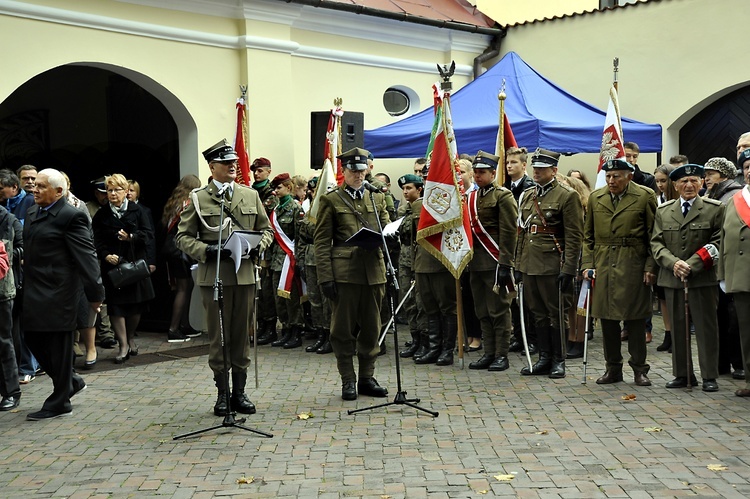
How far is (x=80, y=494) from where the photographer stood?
5789mm

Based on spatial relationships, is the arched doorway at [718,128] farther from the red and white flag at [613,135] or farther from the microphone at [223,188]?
the microphone at [223,188]

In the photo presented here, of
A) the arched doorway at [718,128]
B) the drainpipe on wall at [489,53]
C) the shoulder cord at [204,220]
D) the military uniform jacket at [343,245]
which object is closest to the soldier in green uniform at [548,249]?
the military uniform jacket at [343,245]

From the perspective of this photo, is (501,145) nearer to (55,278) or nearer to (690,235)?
(690,235)

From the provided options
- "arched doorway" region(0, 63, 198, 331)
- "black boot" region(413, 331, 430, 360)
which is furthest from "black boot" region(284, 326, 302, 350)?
"arched doorway" region(0, 63, 198, 331)

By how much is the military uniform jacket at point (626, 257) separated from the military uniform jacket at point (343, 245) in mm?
2000

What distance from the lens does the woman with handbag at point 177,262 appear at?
468 inches

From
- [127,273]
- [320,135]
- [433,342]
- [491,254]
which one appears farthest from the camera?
[320,135]

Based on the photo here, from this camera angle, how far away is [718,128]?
47.8 ft

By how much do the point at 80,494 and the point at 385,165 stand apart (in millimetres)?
10593

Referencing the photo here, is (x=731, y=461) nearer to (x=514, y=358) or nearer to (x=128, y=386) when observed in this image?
(x=514, y=358)

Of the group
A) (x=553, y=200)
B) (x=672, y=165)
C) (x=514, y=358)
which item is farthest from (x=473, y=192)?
(x=672, y=165)

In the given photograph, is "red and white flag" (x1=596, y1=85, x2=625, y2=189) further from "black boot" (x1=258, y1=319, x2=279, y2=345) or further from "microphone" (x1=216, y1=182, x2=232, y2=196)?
"microphone" (x1=216, y1=182, x2=232, y2=196)

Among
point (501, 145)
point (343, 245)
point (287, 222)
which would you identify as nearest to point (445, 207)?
point (343, 245)

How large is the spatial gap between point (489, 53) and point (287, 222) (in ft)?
22.6
